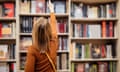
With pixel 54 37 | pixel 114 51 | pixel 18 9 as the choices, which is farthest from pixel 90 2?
pixel 54 37

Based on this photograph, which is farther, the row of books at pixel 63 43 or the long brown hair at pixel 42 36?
the row of books at pixel 63 43

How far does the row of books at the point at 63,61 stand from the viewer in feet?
11.1

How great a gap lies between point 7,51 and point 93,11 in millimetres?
1447

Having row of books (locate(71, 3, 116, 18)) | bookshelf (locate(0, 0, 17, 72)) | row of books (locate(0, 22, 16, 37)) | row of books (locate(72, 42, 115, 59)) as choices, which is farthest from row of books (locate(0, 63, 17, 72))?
row of books (locate(71, 3, 116, 18))

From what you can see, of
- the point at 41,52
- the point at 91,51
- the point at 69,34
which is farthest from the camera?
the point at 91,51

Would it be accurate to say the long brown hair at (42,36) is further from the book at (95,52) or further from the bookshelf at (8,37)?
the book at (95,52)

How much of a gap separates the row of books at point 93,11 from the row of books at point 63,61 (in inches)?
25.0

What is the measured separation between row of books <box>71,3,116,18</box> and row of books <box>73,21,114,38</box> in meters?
0.13

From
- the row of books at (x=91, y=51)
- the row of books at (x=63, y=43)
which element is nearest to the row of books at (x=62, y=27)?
the row of books at (x=63, y=43)

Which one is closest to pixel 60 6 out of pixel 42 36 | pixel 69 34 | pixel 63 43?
pixel 69 34

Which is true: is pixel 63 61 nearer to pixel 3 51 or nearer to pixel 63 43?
pixel 63 43

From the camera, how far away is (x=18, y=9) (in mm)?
3291

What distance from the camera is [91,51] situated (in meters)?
3.44

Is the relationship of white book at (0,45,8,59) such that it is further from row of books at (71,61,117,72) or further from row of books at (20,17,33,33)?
row of books at (71,61,117,72)
